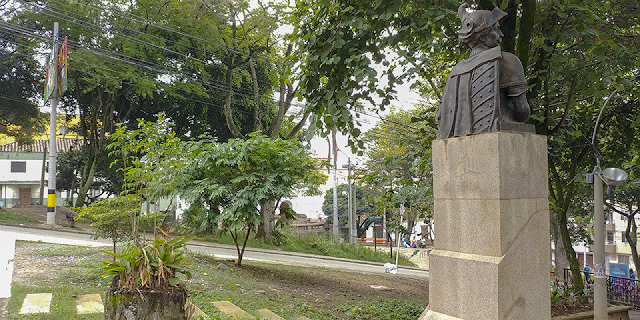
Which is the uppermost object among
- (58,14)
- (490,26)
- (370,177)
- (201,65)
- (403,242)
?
(58,14)

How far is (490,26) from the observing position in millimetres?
4969

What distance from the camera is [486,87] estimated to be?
4902 mm

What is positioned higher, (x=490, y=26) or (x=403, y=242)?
(x=490, y=26)

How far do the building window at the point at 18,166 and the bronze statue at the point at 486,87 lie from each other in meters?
50.4

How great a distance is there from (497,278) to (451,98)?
1975 mm

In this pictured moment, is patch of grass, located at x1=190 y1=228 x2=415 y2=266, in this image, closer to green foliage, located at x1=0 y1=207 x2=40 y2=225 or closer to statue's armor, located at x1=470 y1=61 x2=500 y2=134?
green foliage, located at x1=0 y1=207 x2=40 y2=225

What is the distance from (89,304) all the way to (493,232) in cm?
529

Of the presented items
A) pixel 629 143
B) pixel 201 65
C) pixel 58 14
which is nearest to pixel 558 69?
pixel 629 143

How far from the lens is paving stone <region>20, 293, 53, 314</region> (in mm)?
5969

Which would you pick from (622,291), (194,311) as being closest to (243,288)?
(194,311)

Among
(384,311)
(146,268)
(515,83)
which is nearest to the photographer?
(146,268)

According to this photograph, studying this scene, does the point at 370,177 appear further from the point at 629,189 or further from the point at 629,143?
the point at 629,189

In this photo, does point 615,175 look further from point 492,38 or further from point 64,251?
point 64,251

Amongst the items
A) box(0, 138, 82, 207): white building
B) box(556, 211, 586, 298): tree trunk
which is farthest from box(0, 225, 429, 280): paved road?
box(0, 138, 82, 207): white building
